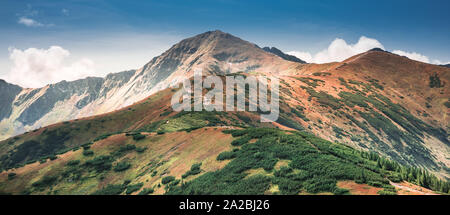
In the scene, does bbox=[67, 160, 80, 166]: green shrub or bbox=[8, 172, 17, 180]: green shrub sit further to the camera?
bbox=[67, 160, 80, 166]: green shrub

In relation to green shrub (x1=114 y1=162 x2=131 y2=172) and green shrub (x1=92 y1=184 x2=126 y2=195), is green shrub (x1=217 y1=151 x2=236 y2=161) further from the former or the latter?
green shrub (x1=114 y1=162 x2=131 y2=172)

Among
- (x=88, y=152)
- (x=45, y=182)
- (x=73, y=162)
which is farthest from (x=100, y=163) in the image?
(x=45, y=182)

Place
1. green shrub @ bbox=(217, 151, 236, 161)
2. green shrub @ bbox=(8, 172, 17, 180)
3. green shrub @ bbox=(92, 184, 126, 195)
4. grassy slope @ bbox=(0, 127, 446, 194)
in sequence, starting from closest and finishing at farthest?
grassy slope @ bbox=(0, 127, 446, 194) < green shrub @ bbox=(217, 151, 236, 161) < green shrub @ bbox=(92, 184, 126, 195) < green shrub @ bbox=(8, 172, 17, 180)

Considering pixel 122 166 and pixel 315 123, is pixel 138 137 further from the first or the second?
pixel 315 123

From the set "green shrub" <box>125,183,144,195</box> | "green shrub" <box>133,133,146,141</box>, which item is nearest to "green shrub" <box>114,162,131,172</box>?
"green shrub" <box>133,133,146,141</box>

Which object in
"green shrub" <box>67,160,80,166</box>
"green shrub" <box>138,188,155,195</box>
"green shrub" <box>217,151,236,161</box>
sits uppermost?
"green shrub" <box>217,151,236,161</box>

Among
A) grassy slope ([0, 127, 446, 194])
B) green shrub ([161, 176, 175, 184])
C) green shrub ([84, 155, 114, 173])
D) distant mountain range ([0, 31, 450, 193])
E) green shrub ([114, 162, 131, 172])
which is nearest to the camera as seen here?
grassy slope ([0, 127, 446, 194])

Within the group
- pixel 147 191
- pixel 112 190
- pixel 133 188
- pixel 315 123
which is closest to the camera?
pixel 147 191

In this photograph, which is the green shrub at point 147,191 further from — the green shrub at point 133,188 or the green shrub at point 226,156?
the green shrub at point 226,156

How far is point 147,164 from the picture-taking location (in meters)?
33.5

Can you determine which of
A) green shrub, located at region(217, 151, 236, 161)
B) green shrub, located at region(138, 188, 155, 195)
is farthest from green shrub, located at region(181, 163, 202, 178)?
green shrub, located at region(138, 188, 155, 195)

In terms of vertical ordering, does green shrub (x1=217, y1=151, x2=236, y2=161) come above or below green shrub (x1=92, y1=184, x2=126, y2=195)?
above

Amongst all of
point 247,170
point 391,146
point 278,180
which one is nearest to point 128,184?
point 247,170
